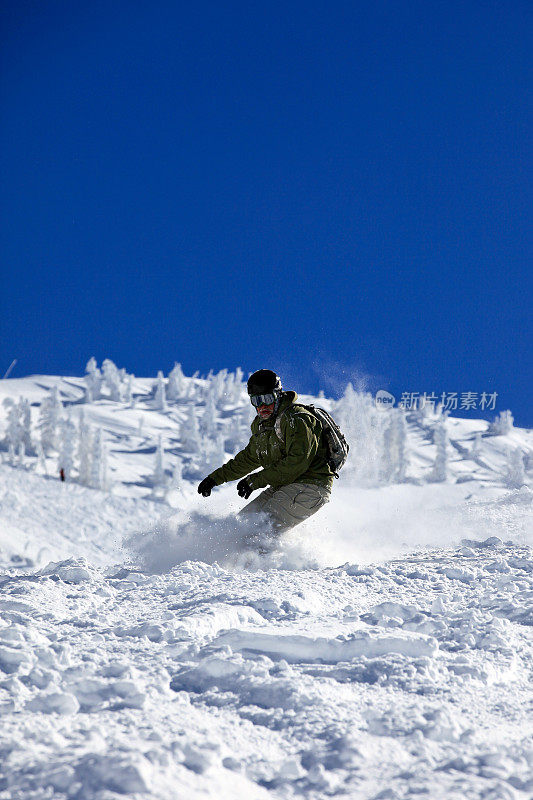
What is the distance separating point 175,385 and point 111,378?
17982mm

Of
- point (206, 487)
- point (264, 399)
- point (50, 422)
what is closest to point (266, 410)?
point (264, 399)

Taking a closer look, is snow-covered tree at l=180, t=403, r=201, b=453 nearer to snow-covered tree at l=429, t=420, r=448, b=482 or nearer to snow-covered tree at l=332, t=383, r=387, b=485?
snow-covered tree at l=332, t=383, r=387, b=485

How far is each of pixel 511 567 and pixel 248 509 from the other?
286 centimetres

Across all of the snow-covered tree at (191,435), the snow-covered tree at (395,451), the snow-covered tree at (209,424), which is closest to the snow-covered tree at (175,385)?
the snow-covered tree at (209,424)

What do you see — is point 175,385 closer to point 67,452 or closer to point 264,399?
point 67,452

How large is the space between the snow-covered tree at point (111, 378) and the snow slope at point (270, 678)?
169321 mm

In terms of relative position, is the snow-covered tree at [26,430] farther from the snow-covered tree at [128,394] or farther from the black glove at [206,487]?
the black glove at [206,487]

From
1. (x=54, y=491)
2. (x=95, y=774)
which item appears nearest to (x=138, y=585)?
(x=95, y=774)

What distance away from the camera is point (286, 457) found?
7.19 meters

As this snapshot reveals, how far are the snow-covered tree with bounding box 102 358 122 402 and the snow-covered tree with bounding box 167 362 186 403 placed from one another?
14440mm

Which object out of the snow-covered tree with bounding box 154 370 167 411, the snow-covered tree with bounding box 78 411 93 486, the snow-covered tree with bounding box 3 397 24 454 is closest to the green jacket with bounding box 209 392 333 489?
the snow-covered tree with bounding box 78 411 93 486

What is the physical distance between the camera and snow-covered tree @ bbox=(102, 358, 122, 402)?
171 m

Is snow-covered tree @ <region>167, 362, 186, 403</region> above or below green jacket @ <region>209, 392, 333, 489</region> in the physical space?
above

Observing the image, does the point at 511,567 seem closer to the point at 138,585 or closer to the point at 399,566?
the point at 399,566
